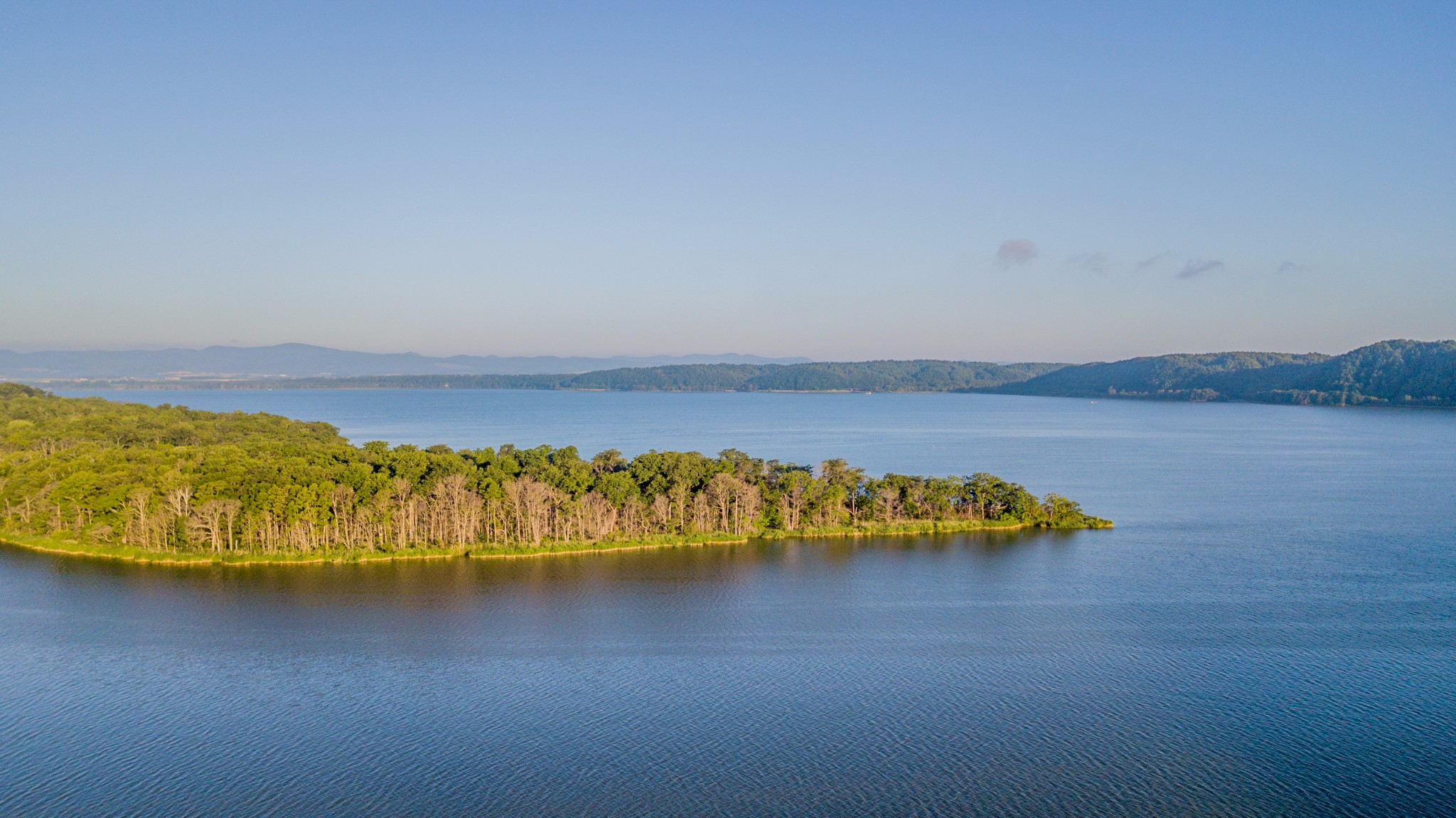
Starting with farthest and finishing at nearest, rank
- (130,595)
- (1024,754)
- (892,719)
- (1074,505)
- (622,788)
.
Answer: (1074,505)
(130,595)
(892,719)
(1024,754)
(622,788)

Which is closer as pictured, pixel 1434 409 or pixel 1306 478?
pixel 1306 478

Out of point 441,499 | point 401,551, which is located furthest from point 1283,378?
point 401,551

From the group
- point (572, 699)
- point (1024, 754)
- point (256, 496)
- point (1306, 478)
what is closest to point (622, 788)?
point (572, 699)

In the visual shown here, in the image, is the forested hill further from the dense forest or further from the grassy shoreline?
the grassy shoreline

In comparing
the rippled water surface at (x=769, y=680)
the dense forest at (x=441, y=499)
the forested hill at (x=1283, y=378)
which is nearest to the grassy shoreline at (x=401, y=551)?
the dense forest at (x=441, y=499)

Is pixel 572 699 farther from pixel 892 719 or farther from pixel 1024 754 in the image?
pixel 1024 754
